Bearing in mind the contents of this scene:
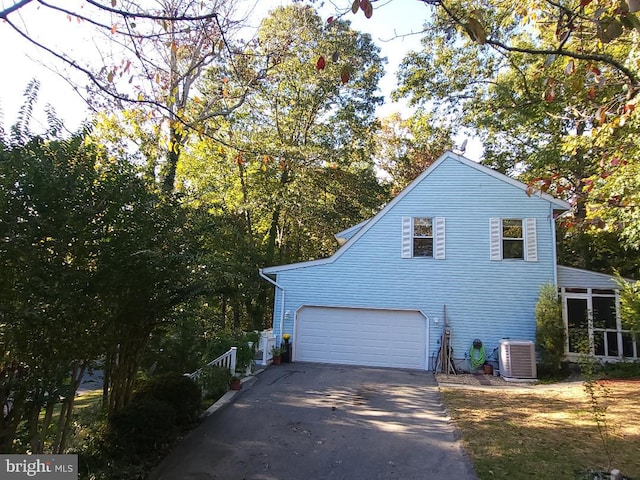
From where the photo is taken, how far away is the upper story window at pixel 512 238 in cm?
1266

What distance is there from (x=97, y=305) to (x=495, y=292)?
11.3 m

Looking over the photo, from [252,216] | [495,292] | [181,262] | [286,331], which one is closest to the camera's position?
[181,262]

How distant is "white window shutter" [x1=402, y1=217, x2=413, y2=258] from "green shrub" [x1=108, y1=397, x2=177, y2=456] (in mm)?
9320

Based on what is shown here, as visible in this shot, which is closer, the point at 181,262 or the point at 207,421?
the point at 181,262

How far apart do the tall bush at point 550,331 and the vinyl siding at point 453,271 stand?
566 mm

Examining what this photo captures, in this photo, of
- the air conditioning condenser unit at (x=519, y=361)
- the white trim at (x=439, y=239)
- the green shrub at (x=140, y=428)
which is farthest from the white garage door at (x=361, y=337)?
the green shrub at (x=140, y=428)

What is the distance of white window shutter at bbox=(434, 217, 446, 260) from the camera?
12.9 m

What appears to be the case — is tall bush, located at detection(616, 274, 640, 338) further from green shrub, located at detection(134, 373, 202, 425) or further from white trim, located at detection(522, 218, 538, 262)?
green shrub, located at detection(134, 373, 202, 425)

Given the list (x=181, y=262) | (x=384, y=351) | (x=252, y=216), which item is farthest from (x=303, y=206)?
(x=181, y=262)

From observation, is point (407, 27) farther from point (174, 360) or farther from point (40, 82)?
point (174, 360)

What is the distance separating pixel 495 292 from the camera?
1243 cm

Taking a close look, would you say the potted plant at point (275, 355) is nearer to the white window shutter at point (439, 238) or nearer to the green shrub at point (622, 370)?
the white window shutter at point (439, 238)

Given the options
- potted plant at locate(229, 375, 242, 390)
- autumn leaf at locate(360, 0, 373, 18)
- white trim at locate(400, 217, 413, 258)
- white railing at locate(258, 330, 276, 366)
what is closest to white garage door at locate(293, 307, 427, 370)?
white railing at locate(258, 330, 276, 366)

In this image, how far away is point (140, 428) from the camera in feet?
16.4
